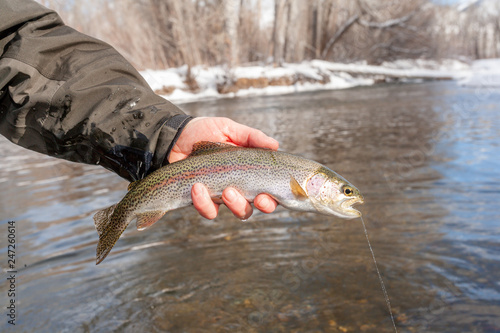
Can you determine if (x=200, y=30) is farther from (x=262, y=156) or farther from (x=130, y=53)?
(x=262, y=156)

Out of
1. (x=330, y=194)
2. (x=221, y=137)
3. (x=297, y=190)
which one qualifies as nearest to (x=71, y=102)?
(x=221, y=137)

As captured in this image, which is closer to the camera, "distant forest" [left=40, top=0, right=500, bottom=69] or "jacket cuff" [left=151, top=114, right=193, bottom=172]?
"jacket cuff" [left=151, top=114, right=193, bottom=172]

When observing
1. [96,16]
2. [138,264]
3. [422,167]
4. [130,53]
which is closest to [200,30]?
[130,53]

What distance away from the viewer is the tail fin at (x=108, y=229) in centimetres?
243

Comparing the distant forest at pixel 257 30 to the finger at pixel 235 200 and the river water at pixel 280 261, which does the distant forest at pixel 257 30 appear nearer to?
the river water at pixel 280 261

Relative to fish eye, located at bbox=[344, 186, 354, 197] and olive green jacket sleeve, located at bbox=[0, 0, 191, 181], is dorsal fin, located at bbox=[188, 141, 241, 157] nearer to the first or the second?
olive green jacket sleeve, located at bbox=[0, 0, 191, 181]

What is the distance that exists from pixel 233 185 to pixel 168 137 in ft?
1.95

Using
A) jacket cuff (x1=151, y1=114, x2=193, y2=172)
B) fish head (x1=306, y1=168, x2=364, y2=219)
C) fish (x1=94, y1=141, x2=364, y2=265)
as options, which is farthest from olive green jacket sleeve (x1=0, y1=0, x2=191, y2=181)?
fish head (x1=306, y1=168, x2=364, y2=219)

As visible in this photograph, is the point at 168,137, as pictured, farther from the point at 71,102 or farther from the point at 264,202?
the point at 264,202

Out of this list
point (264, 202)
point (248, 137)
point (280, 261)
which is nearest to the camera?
point (264, 202)

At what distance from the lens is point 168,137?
2.88 meters

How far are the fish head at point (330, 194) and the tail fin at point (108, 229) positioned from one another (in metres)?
1.12

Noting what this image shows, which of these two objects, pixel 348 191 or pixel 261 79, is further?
pixel 261 79

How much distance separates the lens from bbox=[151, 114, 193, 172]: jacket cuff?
2877 millimetres
